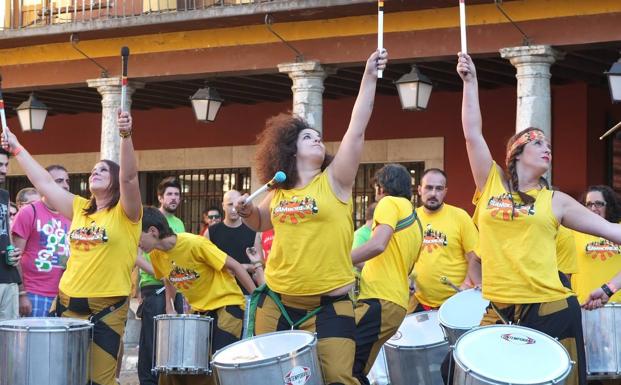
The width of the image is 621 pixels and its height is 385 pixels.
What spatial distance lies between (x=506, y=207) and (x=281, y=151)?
1168 mm

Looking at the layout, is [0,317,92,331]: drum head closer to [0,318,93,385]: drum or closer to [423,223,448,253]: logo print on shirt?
[0,318,93,385]: drum

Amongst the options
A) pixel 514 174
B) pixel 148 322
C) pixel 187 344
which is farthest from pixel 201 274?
pixel 514 174

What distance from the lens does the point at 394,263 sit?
23.7ft

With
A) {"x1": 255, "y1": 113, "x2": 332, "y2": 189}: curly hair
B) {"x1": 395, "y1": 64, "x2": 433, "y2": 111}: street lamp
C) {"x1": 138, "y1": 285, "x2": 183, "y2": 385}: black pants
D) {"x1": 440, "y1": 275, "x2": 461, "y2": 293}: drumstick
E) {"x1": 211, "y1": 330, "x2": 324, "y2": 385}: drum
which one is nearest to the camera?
{"x1": 211, "y1": 330, "x2": 324, "y2": 385}: drum

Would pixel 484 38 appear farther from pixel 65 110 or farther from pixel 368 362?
pixel 65 110

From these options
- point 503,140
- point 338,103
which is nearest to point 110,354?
point 503,140

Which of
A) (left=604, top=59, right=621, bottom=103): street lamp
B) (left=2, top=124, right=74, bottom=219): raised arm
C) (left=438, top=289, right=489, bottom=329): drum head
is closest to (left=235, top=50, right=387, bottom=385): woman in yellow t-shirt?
(left=438, top=289, right=489, bottom=329): drum head

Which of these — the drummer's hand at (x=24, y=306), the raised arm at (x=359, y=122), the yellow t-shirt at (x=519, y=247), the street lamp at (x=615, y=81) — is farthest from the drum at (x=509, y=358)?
the street lamp at (x=615, y=81)

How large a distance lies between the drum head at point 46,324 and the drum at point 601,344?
292 centimetres

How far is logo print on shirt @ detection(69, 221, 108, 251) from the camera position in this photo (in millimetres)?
6957

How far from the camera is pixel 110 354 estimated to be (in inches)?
276

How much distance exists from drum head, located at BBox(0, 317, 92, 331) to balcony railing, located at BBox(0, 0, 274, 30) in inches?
303

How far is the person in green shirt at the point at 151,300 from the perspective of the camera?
28.1 feet

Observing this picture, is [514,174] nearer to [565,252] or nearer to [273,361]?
[273,361]
